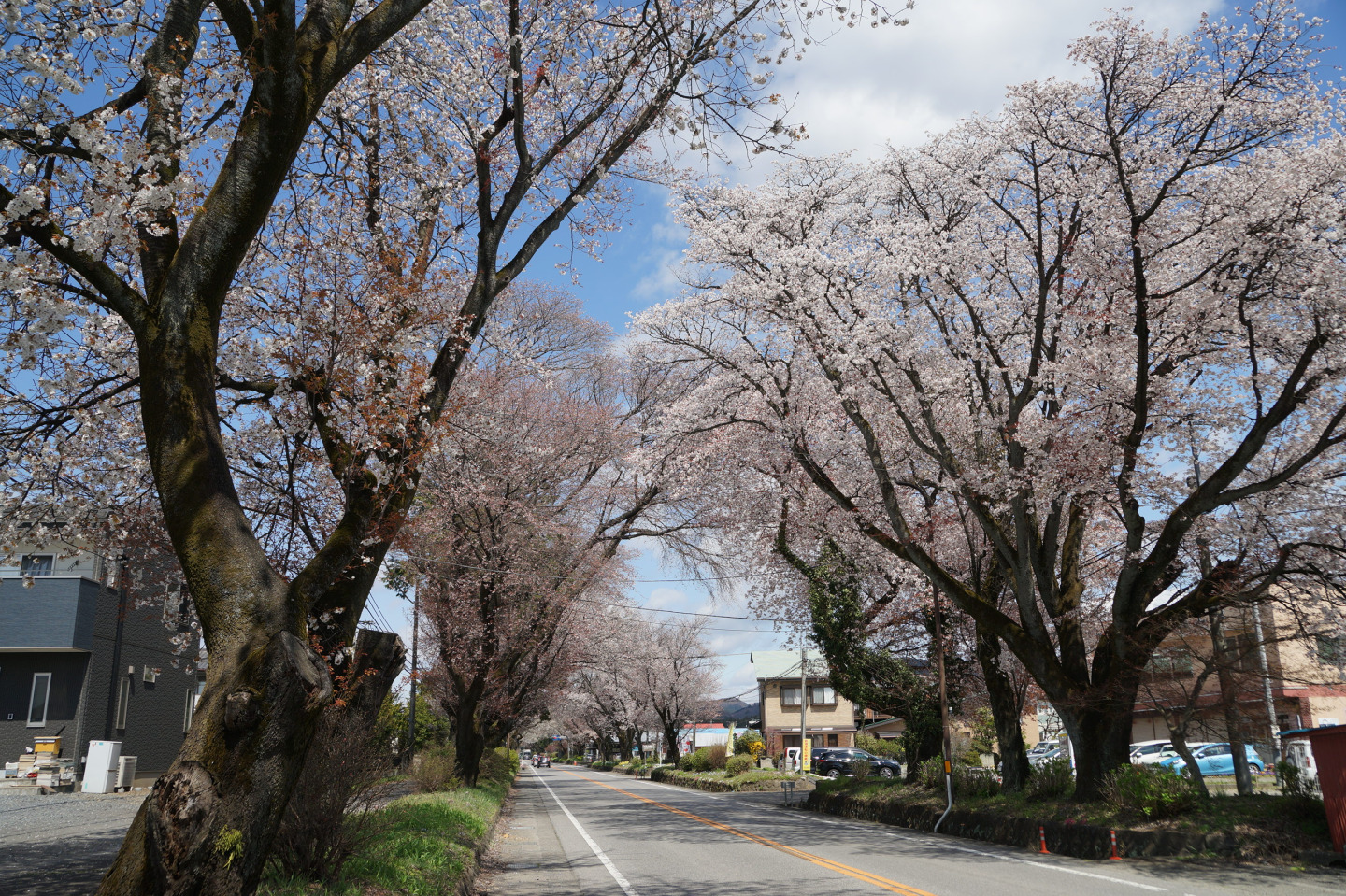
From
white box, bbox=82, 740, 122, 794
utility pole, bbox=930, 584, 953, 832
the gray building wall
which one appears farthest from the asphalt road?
the gray building wall

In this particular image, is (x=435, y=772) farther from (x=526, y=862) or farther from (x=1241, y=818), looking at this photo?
(x=1241, y=818)

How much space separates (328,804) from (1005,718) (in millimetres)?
16508

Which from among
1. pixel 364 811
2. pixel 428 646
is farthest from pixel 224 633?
pixel 428 646

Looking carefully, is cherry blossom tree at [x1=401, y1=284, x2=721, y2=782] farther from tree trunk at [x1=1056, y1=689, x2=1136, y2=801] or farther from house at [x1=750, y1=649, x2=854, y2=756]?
house at [x1=750, y1=649, x2=854, y2=756]

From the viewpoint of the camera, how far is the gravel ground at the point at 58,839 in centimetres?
819

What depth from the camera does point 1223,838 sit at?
12.2 meters

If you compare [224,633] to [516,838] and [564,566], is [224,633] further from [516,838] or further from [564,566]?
[564,566]

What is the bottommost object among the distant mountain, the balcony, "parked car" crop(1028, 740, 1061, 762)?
the distant mountain

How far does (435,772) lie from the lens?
19.3 metres

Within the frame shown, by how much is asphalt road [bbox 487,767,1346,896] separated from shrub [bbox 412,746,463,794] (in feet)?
6.40

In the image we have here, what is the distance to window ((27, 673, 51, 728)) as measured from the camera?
23219mm

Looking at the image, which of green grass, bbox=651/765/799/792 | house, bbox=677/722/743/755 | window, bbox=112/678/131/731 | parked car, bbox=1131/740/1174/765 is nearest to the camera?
window, bbox=112/678/131/731

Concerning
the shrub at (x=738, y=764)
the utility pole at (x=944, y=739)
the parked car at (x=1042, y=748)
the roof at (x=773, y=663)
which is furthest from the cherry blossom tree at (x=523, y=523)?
the roof at (x=773, y=663)

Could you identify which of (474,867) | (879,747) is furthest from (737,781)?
(474,867)
